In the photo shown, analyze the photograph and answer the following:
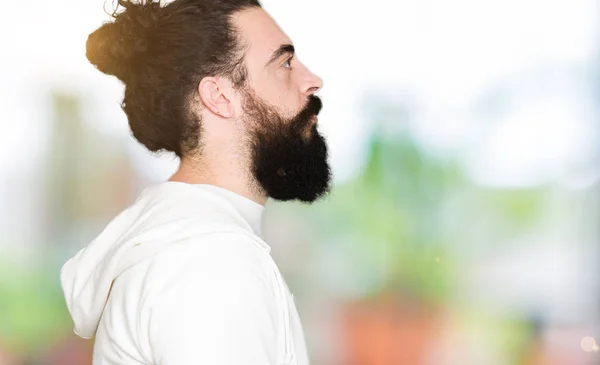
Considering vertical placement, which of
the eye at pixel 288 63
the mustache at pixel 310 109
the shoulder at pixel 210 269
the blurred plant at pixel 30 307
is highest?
the eye at pixel 288 63

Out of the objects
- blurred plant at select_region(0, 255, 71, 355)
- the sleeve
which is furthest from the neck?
blurred plant at select_region(0, 255, 71, 355)

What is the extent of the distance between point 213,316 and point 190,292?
0.04m

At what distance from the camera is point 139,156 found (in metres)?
3.08

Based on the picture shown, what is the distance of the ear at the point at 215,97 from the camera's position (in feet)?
4.25

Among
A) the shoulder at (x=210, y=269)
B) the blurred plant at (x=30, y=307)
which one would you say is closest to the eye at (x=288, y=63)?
the shoulder at (x=210, y=269)

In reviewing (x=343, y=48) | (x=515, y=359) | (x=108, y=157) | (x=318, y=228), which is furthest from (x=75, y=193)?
(x=515, y=359)

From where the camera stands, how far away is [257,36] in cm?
137

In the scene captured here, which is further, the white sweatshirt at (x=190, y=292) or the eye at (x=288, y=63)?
the eye at (x=288, y=63)

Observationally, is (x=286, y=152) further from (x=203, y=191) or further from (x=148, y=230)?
(x=148, y=230)

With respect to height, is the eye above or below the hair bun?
above

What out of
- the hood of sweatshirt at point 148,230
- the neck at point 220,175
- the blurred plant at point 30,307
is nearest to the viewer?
the hood of sweatshirt at point 148,230

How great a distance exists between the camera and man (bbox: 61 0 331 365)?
3.24 feet

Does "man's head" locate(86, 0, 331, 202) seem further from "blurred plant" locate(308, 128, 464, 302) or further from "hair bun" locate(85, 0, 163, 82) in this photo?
"blurred plant" locate(308, 128, 464, 302)

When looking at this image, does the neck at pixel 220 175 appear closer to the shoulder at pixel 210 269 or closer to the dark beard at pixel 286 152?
the dark beard at pixel 286 152
